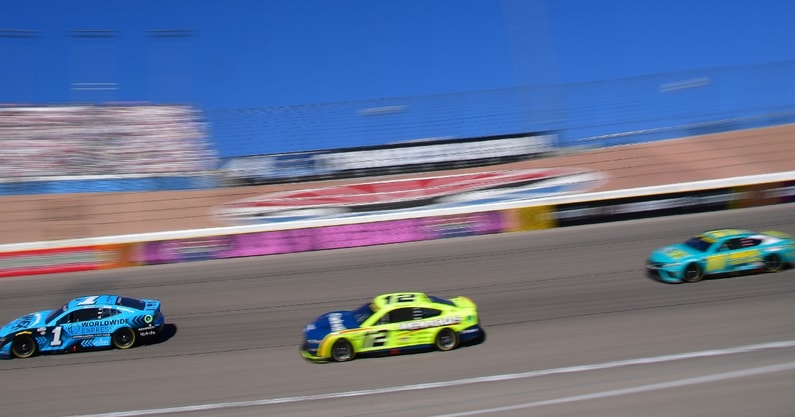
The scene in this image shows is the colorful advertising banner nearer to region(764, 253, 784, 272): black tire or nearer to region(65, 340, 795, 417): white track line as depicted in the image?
region(764, 253, 784, 272): black tire

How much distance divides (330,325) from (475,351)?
2.10 metres

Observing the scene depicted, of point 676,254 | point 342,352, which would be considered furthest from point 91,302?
point 676,254

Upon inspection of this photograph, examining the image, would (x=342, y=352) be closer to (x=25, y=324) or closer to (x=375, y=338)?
(x=375, y=338)

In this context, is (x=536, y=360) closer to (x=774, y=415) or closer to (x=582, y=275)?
(x=774, y=415)

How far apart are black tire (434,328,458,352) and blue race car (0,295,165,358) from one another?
180 inches

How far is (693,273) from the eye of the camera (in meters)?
12.5

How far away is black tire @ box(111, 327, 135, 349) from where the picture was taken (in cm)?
1117

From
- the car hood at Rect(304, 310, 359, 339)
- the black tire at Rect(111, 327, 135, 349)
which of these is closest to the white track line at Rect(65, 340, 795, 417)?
the car hood at Rect(304, 310, 359, 339)

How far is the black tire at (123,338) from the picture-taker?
36.7 ft

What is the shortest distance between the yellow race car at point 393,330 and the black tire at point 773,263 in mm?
5837

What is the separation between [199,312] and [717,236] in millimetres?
9537

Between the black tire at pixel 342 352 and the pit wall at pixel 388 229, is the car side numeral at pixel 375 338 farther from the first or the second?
the pit wall at pixel 388 229

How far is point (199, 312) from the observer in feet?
43.7

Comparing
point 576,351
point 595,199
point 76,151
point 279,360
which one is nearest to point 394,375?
point 279,360
